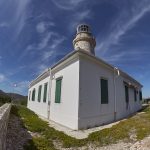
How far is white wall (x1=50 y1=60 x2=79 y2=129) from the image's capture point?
9102mm

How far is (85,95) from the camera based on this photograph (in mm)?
9359

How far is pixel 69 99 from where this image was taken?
9.70 meters

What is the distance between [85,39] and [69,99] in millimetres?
10806

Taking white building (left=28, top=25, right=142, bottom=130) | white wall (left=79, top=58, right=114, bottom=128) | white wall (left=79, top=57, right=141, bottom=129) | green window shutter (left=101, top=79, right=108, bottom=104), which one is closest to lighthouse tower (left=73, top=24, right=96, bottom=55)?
white building (left=28, top=25, right=142, bottom=130)

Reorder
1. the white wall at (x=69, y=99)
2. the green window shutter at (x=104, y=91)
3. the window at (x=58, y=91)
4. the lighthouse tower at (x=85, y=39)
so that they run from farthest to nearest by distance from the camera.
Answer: the lighthouse tower at (x=85, y=39), the window at (x=58, y=91), the green window shutter at (x=104, y=91), the white wall at (x=69, y=99)

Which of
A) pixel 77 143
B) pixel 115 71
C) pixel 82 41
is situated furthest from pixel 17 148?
pixel 82 41

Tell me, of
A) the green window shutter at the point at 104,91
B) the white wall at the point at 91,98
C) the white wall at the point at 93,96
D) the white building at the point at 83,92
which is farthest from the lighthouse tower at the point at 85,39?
the white wall at the point at 91,98

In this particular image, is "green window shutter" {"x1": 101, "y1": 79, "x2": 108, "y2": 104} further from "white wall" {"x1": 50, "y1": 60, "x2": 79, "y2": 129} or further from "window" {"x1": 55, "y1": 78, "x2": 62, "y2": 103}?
"window" {"x1": 55, "y1": 78, "x2": 62, "y2": 103}

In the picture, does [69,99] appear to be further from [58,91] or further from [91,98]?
[58,91]

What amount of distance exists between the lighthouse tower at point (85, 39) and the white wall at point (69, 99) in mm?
8114

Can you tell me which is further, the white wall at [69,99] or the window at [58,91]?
the window at [58,91]

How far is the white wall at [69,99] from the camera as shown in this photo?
910 cm

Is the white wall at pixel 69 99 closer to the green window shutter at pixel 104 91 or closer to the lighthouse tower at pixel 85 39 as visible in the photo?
the green window shutter at pixel 104 91

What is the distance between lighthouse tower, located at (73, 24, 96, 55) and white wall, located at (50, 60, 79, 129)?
8.11m
